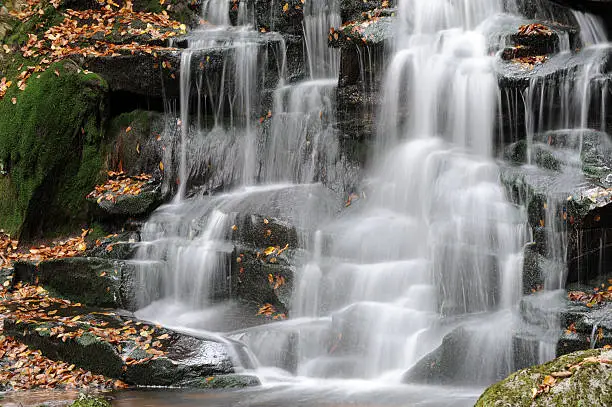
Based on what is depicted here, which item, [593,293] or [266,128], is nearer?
[593,293]

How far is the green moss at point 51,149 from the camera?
1189 centimetres

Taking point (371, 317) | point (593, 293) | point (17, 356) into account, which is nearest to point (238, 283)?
point (371, 317)

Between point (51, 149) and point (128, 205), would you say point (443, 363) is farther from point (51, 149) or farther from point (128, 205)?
point (51, 149)

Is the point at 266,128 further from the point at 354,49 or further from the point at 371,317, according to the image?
the point at 371,317

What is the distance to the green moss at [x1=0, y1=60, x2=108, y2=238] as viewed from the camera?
11891mm

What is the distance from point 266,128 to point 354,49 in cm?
206

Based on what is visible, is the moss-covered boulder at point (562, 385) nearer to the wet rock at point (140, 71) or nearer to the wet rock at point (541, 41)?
the wet rock at point (541, 41)

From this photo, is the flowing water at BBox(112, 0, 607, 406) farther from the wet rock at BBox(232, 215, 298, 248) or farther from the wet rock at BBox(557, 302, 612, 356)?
the wet rock at BBox(557, 302, 612, 356)

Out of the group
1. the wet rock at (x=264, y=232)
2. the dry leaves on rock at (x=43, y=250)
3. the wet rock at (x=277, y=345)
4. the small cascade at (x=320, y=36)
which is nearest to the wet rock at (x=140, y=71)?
the small cascade at (x=320, y=36)

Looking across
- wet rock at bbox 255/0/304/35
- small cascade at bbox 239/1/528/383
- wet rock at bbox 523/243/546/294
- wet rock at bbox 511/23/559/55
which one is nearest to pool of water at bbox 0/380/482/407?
small cascade at bbox 239/1/528/383

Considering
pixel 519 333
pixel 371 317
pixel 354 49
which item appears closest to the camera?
pixel 519 333

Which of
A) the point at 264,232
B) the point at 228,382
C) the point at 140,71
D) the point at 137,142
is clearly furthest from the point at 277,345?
the point at 140,71

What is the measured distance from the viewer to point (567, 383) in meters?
4.11

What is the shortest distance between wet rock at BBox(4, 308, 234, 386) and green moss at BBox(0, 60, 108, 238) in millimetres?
3666
